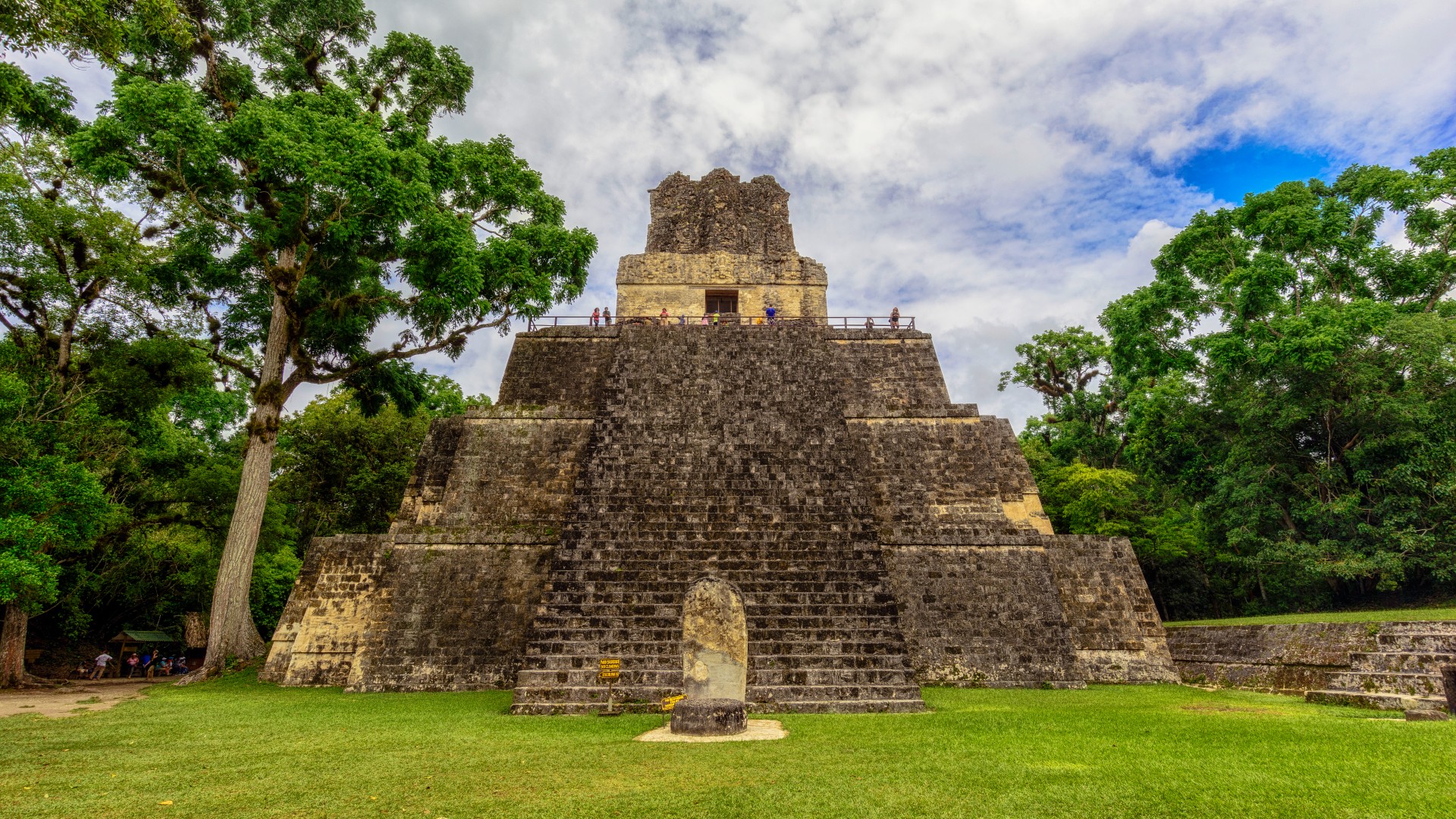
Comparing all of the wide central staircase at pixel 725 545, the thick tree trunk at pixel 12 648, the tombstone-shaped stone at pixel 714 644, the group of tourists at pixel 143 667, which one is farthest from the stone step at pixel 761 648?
the group of tourists at pixel 143 667

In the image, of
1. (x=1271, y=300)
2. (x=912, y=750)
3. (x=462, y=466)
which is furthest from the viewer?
(x=1271, y=300)

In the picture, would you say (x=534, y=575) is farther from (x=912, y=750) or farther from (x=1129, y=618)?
(x=1129, y=618)

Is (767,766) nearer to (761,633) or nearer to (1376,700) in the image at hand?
(761,633)

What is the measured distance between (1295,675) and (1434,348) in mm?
8476

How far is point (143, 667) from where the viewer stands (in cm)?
1675

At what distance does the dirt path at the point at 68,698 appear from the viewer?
8469 millimetres

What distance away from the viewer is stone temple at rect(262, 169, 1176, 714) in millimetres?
7766

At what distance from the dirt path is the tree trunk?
1.27m

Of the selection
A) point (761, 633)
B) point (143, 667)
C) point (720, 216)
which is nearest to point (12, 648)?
point (143, 667)

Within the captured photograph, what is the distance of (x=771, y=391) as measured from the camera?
1179 cm

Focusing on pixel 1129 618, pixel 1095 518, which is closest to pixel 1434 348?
pixel 1095 518

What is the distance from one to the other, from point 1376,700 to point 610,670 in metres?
7.11

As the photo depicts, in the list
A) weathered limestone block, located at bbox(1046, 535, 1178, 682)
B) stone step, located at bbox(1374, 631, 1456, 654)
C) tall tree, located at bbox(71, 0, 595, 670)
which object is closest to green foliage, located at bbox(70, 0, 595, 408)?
tall tree, located at bbox(71, 0, 595, 670)

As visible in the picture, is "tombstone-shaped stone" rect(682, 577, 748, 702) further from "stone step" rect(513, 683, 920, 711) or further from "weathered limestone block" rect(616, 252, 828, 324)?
"weathered limestone block" rect(616, 252, 828, 324)
